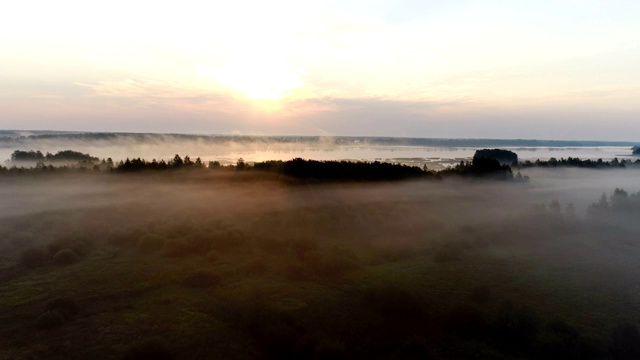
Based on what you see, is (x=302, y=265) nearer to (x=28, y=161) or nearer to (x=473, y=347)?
(x=473, y=347)

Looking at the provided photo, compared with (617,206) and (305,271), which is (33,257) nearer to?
(305,271)

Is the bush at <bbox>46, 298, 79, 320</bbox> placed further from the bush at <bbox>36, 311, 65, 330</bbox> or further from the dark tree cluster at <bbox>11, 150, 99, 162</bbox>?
the dark tree cluster at <bbox>11, 150, 99, 162</bbox>

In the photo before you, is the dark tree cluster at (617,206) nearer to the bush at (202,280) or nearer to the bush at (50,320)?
the bush at (202,280)

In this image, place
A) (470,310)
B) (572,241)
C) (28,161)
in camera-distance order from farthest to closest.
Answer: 1. (28,161)
2. (572,241)
3. (470,310)

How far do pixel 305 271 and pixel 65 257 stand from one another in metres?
27.4

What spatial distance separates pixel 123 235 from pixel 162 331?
1350 inches

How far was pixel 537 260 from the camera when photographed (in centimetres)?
5494

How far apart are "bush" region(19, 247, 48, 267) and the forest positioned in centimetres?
24

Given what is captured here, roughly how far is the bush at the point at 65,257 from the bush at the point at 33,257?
147 cm

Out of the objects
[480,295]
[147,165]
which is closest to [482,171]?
[480,295]

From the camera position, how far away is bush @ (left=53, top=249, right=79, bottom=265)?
1919 inches

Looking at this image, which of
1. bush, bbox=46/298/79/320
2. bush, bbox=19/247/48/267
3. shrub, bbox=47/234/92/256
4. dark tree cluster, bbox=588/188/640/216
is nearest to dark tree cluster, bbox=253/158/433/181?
dark tree cluster, bbox=588/188/640/216

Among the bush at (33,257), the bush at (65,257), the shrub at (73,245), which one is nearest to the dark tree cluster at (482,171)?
the shrub at (73,245)

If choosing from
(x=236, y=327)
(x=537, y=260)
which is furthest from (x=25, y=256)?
(x=537, y=260)
